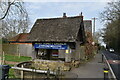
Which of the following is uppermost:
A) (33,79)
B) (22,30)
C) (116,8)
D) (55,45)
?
(116,8)

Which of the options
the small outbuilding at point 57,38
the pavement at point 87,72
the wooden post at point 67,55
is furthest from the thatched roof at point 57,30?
the pavement at point 87,72

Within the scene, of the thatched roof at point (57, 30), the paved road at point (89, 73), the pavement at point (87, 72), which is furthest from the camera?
the thatched roof at point (57, 30)

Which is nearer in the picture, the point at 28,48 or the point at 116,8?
the point at 28,48

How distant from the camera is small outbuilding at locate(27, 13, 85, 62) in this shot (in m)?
13.3

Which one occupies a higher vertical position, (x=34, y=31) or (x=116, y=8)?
(x=116, y=8)

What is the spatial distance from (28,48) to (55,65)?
39.3 feet

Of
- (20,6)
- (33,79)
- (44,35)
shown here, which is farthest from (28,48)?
(33,79)

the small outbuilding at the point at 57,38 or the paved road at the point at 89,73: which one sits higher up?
the small outbuilding at the point at 57,38

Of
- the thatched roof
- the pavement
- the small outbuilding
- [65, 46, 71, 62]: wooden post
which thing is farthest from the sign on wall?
the pavement

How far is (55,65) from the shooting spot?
512 inches

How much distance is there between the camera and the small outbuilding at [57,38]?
13.3 metres

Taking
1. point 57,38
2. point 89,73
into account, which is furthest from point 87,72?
point 57,38

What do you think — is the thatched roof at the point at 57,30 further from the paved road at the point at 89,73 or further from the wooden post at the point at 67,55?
the paved road at the point at 89,73

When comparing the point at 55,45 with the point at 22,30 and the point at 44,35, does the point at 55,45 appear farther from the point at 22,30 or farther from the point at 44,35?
the point at 22,30
